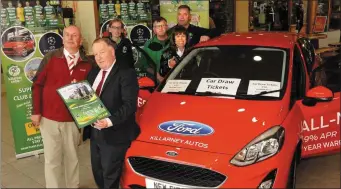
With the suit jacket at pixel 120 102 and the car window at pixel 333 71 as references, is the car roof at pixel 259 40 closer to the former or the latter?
the car window at pixel 333 71

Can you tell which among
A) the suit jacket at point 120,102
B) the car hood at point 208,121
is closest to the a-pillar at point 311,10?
the car hood at point 208,121

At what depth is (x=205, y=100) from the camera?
123 inches

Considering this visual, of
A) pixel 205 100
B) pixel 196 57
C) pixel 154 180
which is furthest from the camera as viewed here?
pixel 196 57

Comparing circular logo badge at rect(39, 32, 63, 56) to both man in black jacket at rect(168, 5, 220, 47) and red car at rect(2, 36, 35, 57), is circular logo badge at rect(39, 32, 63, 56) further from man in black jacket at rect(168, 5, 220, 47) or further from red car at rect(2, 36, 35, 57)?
man in black jacket at rect(168, 5, 220, 47)

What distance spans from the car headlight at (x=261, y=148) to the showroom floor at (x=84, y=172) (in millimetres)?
1193

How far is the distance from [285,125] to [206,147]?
2.17ft

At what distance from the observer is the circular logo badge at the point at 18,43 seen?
13.9 feet

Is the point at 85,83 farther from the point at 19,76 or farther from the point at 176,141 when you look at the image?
the point at 19,76

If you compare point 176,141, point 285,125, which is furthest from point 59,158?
point 285,125

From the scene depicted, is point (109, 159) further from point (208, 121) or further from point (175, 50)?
point (175, 50)

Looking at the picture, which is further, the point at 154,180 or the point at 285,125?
the point at 285,125

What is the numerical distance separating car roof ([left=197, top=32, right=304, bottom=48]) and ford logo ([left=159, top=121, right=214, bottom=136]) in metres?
1.21

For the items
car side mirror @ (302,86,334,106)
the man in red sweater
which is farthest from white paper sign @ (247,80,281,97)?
the man in red sweater

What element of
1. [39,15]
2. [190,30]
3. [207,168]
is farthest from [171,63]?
[207,168]
